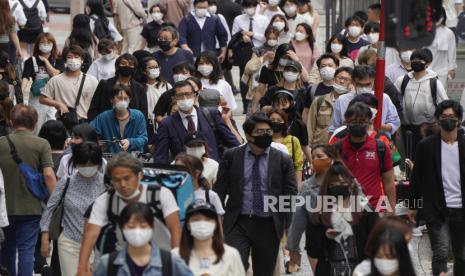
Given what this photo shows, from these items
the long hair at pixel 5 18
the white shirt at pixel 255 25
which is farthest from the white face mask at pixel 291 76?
the white shirt at pixel 255 25

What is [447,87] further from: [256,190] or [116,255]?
[116,255]

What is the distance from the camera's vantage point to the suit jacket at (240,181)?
12.0 m

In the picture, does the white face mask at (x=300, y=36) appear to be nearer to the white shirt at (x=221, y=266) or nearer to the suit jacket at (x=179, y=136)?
the suit jacket at (x=179, y=136)

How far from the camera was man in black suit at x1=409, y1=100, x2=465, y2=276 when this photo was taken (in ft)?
41.7

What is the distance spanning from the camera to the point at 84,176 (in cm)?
1166

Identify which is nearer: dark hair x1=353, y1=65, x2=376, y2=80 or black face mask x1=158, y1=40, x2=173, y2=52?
dark hair x1=353, y1=65, x2=376, y2=80

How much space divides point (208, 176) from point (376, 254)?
12.1 feet

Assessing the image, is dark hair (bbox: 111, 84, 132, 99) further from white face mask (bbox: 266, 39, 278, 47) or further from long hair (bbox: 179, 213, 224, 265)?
white face mask (bbox: 266, 39, 278, 47)

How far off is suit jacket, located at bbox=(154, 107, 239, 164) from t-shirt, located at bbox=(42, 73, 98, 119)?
246 centimetres

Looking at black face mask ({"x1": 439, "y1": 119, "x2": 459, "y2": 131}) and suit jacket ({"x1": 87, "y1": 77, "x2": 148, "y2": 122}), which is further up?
suit jacket ({"x1": 87, "y1": 77, "x2": 148, "y2": 122})

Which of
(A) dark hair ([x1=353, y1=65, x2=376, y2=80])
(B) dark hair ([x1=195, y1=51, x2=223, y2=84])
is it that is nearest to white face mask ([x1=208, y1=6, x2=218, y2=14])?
(B) dark hair ([x1=195, y1=51, x2=223, y2=84])

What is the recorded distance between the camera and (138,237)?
9.20 m

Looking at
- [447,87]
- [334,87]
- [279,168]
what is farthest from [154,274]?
[447,87]

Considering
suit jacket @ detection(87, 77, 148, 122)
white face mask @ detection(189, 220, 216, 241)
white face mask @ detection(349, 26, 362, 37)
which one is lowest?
white face mask @ detection(189, 220, 216, 241)
